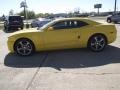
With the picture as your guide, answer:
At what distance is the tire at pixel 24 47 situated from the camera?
31.6 ft

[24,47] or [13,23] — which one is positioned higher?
[13,23]

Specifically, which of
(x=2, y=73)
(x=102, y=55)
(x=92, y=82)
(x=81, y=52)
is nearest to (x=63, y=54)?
(x=81, y=52)

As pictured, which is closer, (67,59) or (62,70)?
(62,70)

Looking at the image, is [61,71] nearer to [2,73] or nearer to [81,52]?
[2,73]

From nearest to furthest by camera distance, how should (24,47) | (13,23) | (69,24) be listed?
(24,47)
(69,24)
(13,23)

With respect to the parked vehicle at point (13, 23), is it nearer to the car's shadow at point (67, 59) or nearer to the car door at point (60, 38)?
the car's shadow at point (67, 59)

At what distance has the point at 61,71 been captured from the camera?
7188mm

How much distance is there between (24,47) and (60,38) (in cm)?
145

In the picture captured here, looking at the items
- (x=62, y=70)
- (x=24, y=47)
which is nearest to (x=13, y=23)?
(x=24, y=47)

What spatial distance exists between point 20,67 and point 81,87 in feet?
9.20

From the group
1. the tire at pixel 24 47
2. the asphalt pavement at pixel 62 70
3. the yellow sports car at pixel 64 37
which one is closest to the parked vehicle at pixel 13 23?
the asphalt pavement at pixel 62 70

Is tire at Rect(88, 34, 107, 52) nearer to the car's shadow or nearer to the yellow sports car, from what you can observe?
the yellow sports car

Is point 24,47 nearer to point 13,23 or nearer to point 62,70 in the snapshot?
point 62,70

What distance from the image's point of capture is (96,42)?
32.6 feet
